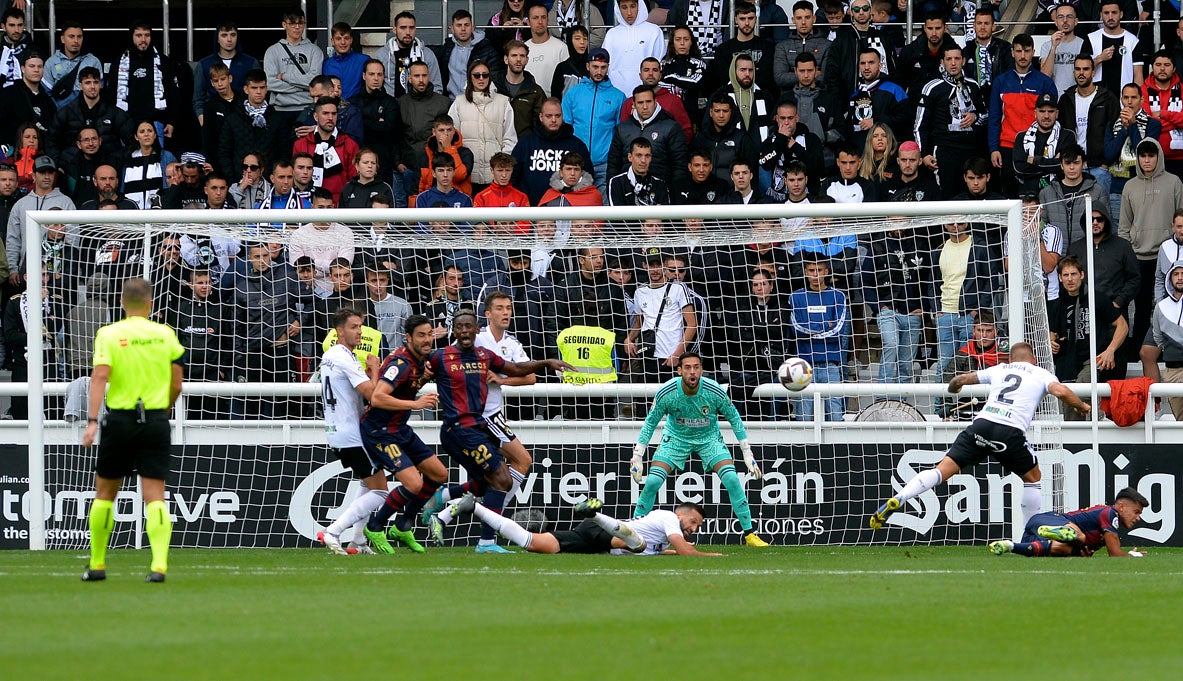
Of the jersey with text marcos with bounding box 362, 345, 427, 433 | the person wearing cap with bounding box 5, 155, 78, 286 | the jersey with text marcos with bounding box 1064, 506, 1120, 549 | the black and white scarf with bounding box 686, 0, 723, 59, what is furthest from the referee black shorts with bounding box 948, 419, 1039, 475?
the person wearing cap with bounding box 5, 155, 78, 286

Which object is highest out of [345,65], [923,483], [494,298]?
[345,65]

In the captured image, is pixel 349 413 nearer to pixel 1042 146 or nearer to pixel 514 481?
pixel 514 481

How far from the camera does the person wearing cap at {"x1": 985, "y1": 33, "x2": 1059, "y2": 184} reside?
1806 cm

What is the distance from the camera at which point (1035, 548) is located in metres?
12.9

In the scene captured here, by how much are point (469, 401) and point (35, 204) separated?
6395mm

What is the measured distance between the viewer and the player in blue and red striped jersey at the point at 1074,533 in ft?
42.5

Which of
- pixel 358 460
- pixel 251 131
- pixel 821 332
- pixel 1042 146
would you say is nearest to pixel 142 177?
pixel 251 131

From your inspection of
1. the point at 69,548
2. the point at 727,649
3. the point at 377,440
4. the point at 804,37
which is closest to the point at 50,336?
the point at 69,548

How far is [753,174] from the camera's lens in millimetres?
17828

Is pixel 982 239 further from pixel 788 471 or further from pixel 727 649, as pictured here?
pixel 727 649

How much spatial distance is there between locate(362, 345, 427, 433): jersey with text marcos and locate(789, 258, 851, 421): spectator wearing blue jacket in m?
4.20

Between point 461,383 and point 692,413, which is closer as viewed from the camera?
point 461,383

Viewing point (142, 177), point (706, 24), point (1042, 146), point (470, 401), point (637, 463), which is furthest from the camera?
point (706, 24)

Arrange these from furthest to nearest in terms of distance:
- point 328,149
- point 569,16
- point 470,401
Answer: point 569,16, point 328,149, point 470,401
